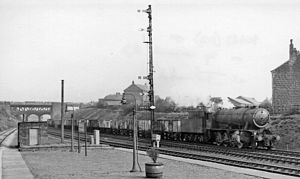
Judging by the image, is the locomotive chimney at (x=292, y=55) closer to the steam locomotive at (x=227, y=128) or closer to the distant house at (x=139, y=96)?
the steam locomotive at (x=227, y=128)

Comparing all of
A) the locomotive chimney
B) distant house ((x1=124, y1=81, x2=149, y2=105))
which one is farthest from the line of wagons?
the locomotive chimney

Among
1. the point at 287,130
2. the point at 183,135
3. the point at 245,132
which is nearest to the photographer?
the point at 245,132

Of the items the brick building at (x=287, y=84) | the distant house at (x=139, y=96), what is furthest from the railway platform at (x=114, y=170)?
the brick building at (x=287, y=84)

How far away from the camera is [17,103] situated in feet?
472

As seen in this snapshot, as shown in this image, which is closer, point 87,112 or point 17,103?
point 87,112

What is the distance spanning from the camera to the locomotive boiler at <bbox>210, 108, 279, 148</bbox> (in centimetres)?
3591

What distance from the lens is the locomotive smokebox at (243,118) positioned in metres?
36.8

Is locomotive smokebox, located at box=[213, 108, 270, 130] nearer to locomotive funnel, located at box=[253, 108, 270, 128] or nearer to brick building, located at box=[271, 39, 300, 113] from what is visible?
locomotive funnel, located at box=[253, 108, 270, 128]

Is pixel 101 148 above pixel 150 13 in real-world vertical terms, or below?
below

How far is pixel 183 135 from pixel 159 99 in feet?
168

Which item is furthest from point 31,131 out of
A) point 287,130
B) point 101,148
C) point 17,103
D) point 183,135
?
point 17,103

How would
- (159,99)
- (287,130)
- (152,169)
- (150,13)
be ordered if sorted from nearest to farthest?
(152,169)
(150,13)
(287,130)
(159,99)

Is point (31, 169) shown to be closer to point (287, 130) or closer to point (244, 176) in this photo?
point (244, 176)

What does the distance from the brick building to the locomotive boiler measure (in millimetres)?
21023
